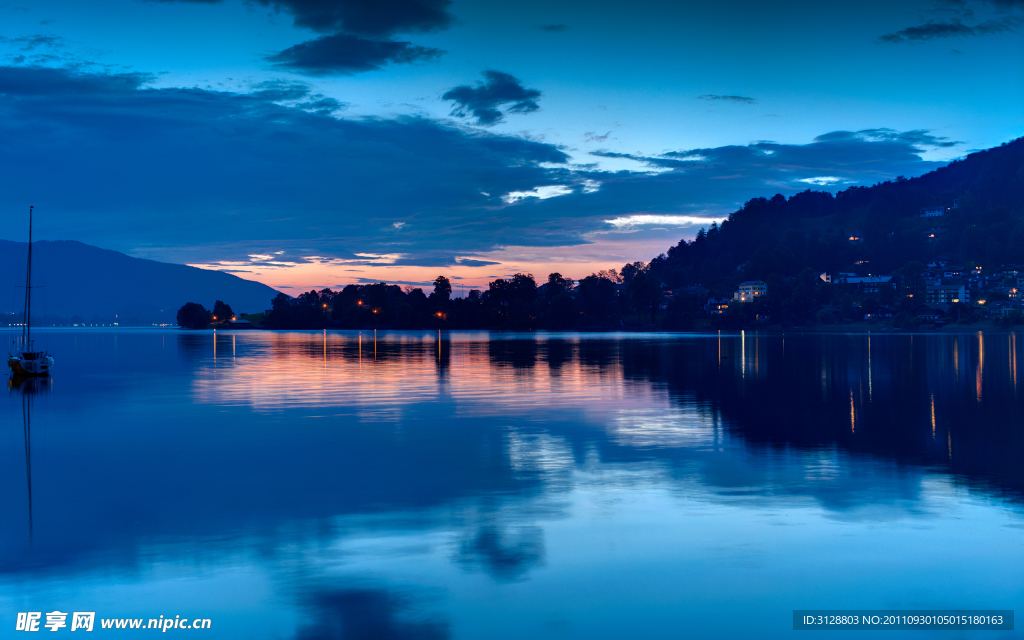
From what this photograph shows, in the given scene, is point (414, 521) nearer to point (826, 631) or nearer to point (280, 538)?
point (280, 538)

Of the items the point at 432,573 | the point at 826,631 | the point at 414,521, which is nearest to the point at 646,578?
the point at 826,631

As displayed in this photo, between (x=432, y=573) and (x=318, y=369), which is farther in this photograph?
(x=318, y=369)

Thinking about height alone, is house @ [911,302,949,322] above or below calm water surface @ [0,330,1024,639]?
above

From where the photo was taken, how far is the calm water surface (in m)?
8.78

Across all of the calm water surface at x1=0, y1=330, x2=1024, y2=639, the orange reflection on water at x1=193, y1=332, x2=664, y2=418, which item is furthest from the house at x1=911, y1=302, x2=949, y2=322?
the calm water surface at x1=0, y1=330, x2=1024, y2=639

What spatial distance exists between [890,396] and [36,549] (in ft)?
101

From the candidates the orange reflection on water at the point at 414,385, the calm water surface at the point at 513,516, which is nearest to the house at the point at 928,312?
the orange reflection on water at the point at 414,385

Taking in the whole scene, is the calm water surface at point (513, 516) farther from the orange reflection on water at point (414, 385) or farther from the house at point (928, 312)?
the house at point (928, 312)

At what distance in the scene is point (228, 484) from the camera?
1552 cm

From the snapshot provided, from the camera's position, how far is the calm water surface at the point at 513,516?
878 cm

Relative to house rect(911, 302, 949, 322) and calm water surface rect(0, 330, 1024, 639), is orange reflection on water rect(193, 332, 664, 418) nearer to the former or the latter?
calm water surface rect(0, 330, 1024, 639)

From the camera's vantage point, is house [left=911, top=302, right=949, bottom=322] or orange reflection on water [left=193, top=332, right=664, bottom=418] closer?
orange reflection on water [left=193, top=332, right=664, bottom=418]

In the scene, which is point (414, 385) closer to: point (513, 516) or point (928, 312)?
point (513, 516)

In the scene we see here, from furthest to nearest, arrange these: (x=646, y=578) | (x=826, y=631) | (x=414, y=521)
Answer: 1. (x=414, y=521)
2. (x=646, y=578)
3. (x=826, y=631)
